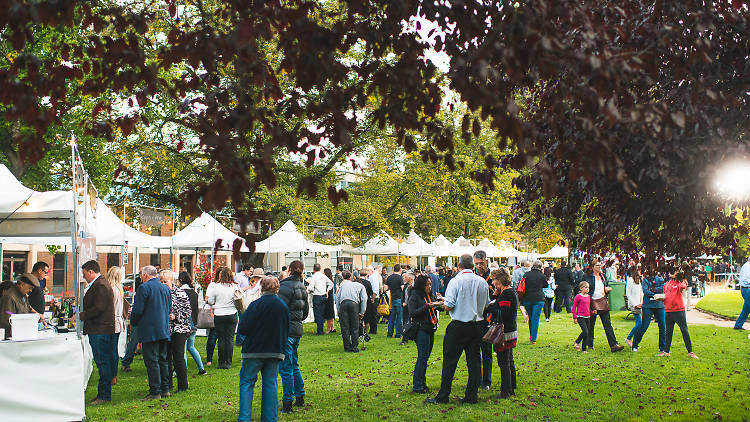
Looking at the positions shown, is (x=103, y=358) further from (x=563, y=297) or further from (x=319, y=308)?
(x=563, y=297)

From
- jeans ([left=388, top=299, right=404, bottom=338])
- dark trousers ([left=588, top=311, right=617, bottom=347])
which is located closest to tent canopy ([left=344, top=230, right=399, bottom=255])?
jeans ([left=388, top=299, right=404, bottom=338])

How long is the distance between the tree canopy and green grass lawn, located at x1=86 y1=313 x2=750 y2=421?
108 inches

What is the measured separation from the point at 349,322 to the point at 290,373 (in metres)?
6.01

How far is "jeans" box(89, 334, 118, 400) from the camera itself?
8.99 m

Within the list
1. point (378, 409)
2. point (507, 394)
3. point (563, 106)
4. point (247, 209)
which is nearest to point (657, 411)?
point (507, 394)

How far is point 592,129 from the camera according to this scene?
132 inches

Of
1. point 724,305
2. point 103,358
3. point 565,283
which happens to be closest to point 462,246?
point 565,283

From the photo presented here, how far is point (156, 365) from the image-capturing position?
9234 mm

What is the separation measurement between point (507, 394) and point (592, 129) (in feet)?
21.8

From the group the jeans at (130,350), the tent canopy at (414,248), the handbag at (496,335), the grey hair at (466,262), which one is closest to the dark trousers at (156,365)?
the jeans at (130,350)

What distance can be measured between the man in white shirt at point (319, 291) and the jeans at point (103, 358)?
8.57 meters

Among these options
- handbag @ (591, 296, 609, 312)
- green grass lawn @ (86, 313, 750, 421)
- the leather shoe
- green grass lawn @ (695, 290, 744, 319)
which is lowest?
green grass lawn @ (695, 290, 744, 319)

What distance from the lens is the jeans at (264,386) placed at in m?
7.33

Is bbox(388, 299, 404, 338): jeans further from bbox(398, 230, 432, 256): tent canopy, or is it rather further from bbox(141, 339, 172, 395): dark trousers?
bbox(141, 339, 172, 395): dark trousers
